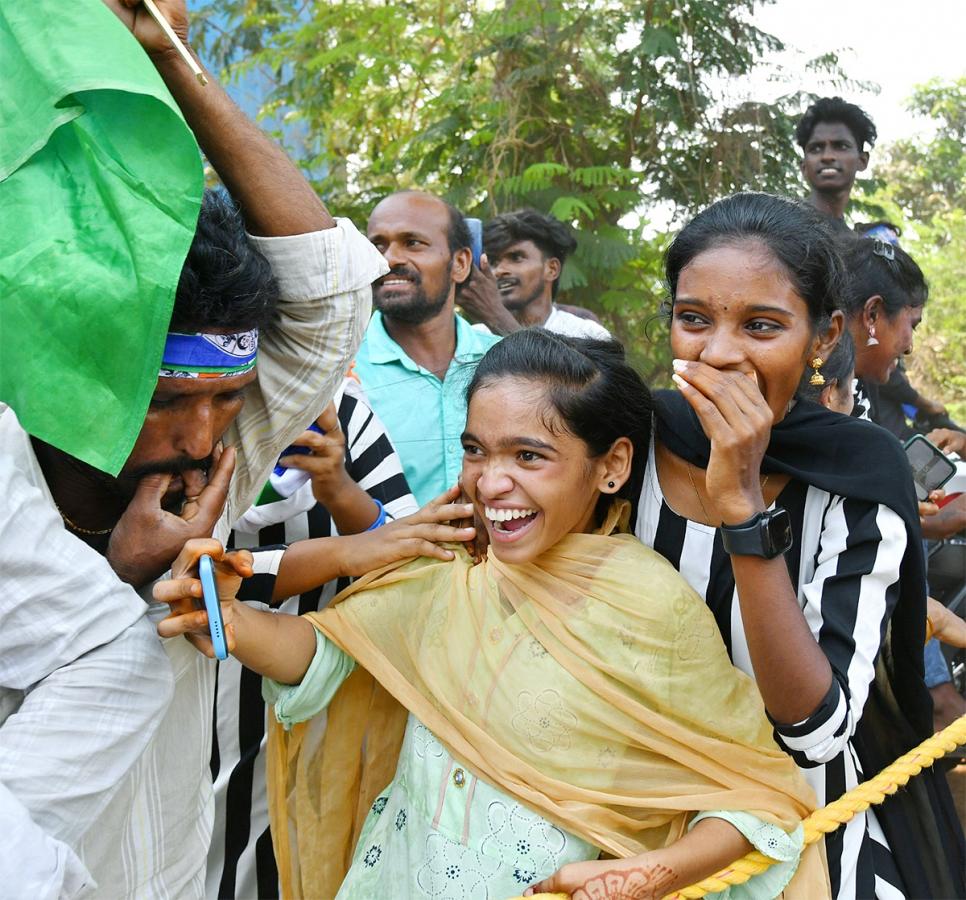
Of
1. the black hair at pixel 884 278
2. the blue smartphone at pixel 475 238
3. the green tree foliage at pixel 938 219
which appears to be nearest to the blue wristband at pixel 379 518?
the black hair at pixel 884 278

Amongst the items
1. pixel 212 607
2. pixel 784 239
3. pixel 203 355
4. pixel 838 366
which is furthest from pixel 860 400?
pixel 212 607

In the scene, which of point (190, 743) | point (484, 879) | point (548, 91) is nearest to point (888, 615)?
point (484, 879)

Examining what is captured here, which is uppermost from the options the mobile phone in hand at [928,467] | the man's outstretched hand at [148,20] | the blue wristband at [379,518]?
the man's outstretched hand at [148,20]

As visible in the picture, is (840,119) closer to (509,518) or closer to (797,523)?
(797,523)

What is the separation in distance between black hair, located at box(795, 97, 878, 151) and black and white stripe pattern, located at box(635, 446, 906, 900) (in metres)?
4.48

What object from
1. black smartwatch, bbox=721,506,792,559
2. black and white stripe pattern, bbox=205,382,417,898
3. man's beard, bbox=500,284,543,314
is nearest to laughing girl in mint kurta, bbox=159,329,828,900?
black smartwatch, bbox=721,506,792,559

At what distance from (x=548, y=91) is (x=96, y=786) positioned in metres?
7.44

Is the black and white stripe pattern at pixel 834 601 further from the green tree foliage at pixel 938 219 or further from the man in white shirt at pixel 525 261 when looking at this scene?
the green tree foliage at pixel 938 219

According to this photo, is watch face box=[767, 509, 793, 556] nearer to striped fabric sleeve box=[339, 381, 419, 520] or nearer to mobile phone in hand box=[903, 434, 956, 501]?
striped fabric sleeve box=[339, 381, 419, 520]

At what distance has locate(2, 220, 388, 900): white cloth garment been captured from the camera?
196cm

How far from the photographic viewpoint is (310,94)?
29.7ft

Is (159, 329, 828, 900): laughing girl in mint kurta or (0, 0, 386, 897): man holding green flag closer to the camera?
(0, 0, 386, 897): man holding green flag

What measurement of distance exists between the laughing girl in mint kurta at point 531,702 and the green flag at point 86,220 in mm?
401

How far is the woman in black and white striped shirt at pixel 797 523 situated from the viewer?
201cm
